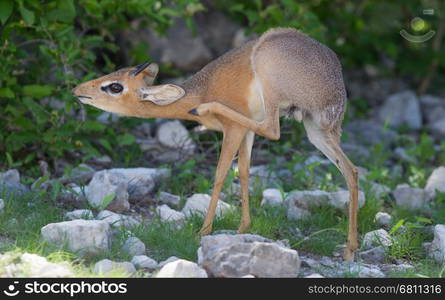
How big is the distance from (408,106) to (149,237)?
7.46 m

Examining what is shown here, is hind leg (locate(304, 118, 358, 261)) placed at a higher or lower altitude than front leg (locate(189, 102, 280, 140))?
lower

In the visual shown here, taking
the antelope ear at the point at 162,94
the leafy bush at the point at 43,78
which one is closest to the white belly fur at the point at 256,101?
the antelope ear at the point at 162,94

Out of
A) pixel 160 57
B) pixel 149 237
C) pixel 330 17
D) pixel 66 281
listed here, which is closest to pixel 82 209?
pixel 149 237

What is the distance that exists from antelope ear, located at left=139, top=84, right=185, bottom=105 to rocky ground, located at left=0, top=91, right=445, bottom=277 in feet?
3.38

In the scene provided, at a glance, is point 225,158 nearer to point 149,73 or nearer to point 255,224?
point 255,224

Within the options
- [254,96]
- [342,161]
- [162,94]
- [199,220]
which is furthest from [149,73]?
[342,161]

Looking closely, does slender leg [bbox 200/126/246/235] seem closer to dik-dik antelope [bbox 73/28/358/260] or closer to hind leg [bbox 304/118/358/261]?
dik-dik antelope [bbox 73/28/358/260]

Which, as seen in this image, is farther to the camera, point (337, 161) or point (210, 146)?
point (210, 146)

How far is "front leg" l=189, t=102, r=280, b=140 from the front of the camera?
7211mm

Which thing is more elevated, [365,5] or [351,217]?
[365,5]

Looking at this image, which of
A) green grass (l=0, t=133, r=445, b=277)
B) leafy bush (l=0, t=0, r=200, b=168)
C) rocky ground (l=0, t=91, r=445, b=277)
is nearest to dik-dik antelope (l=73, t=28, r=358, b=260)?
green grass (l=0, t=133, r=445, b=277)

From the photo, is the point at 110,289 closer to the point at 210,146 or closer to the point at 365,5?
the point at 210,146

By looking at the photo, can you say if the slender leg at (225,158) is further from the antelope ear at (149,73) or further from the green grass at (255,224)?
the antelope ear at (149,73)

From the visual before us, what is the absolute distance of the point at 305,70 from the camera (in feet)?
24.0
